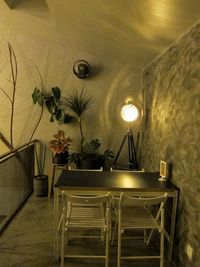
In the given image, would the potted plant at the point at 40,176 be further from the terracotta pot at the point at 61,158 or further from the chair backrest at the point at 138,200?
the chair backrest at the point at 138,200

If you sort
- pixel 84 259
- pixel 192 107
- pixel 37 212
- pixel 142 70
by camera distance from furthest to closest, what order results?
pixel 142 70, pixel 37 212, pixel 84 259, pixel 192 107

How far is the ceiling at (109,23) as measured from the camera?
89.7 inches

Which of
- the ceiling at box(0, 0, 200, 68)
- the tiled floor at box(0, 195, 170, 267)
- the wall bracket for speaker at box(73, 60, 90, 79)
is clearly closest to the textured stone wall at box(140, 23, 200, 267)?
the ceiling at box(0, 0, 200, 68)

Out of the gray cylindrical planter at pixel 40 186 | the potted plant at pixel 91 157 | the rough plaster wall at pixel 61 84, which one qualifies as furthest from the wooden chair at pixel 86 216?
the rough plaster wall at pixel 61 84

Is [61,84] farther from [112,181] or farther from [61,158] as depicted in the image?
[112,181]

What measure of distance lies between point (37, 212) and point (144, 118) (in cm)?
218

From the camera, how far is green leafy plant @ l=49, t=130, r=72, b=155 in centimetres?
434

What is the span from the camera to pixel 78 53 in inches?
185

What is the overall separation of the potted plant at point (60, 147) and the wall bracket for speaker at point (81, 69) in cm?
104

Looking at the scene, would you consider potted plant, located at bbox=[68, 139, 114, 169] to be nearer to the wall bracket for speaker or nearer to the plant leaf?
the plant leaf

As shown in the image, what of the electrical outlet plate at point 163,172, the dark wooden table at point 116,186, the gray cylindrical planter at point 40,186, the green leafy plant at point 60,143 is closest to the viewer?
the dark wooden table at point 116,186

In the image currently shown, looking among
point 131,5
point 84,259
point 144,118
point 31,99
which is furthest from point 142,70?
point 84,259

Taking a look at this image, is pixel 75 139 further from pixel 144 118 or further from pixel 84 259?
pixel 84 259

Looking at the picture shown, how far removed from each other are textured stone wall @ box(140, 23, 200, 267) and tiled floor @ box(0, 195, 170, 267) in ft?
1.84
